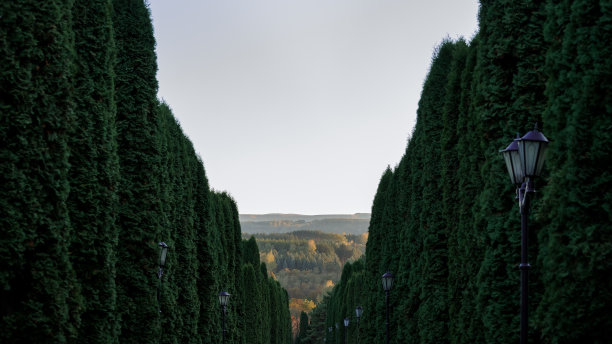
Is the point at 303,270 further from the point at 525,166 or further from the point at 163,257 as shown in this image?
the point at 525,166

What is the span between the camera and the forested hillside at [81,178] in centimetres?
742

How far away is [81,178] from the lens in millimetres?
9547

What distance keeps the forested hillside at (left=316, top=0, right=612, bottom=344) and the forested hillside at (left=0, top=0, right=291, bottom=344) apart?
262 inches

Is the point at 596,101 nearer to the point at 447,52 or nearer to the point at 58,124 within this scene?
the point at 58,124

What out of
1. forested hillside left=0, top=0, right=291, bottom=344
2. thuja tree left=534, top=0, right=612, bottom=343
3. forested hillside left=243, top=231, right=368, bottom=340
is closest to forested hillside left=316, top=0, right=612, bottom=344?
thuja tree left=534, top=0, right=612, bottom=343

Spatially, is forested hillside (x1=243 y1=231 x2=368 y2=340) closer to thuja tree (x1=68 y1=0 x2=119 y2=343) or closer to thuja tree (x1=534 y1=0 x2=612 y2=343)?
thuja tree (x1=68 y1=0 x2=119 y2=343)

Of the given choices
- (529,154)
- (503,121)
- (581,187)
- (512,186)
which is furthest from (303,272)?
(529,154)

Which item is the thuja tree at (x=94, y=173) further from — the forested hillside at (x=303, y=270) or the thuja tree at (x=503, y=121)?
the forested hillside at (x=303, y=270)

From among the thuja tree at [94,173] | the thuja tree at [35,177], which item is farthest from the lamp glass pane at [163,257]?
the thuja tree at [35,177]

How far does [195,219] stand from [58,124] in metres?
13.5

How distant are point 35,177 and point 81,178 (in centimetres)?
193

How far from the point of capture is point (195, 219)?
21234 mm

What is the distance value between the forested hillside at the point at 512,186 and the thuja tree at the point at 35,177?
6552 mm

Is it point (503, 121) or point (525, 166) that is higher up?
point (503, 121)
